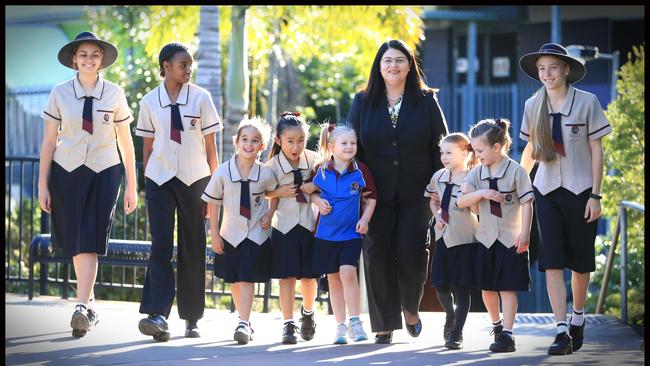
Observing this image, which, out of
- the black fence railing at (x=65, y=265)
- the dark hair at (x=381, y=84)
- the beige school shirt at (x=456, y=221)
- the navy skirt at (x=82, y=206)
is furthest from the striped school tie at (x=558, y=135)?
the black fence railing at (x=65, y=265)

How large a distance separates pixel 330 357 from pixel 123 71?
48.7 ft

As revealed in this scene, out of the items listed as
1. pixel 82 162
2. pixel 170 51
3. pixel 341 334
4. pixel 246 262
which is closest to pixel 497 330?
pixel 341 334

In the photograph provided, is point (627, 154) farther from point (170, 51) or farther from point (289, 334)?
point (170, 51)

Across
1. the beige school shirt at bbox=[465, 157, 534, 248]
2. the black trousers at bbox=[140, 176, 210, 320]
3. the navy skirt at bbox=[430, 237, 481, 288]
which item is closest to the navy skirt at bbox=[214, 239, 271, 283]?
the black trousers at bbox=[140, 176, 210, 320]

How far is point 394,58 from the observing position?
8.72 metres

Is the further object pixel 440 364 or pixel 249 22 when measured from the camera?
pixel 249 22

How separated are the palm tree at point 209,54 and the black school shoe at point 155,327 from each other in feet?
24.9

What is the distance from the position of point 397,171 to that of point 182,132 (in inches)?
57.6

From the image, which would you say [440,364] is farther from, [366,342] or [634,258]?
[634,258]

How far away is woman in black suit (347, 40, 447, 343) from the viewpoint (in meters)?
8.77

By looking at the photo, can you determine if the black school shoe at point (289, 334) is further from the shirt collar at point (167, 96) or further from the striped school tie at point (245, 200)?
the shirt collar at point (167, 96)

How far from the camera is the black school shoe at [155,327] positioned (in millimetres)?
8680

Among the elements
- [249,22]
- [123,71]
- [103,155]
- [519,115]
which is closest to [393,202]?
[103,155]

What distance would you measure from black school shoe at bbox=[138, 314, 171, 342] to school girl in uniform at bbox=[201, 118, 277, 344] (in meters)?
0.46
